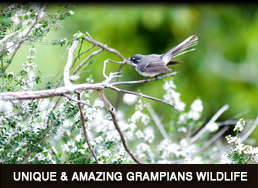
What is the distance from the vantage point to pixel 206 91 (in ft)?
13.4

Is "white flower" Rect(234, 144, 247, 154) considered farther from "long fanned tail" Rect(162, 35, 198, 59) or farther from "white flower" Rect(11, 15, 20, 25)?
"white flower" Rect(11, 15, 20, 25)

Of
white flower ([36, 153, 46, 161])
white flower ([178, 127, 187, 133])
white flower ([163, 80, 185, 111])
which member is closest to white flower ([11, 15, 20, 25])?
white flower ([36, 153, 46, 161])

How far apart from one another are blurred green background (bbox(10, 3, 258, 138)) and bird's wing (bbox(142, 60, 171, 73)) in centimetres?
199

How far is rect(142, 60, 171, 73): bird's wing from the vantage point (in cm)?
193

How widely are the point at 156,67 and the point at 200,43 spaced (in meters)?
2.26

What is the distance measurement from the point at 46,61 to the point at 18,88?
8.82 ft

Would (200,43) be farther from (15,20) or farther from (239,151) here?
(15,20)

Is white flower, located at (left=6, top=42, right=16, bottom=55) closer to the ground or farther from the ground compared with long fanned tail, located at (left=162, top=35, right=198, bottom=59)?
closer to the ground

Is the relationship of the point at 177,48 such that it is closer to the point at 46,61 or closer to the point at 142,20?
the point at 142,20

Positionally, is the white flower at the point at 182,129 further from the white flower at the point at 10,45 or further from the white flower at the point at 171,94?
the white flower at the point at 10,45

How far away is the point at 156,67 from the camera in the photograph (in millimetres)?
1985

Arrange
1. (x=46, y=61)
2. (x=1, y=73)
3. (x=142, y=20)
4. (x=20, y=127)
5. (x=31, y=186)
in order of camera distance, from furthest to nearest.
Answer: (x=46, y=61) < (x=142, y=20) < (x=20, y=127) < (x=1, y=73) < (x=31, y=186)

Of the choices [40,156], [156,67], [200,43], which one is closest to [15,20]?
[40,156]

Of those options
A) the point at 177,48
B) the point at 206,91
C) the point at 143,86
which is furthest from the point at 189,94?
the point at 177,48
